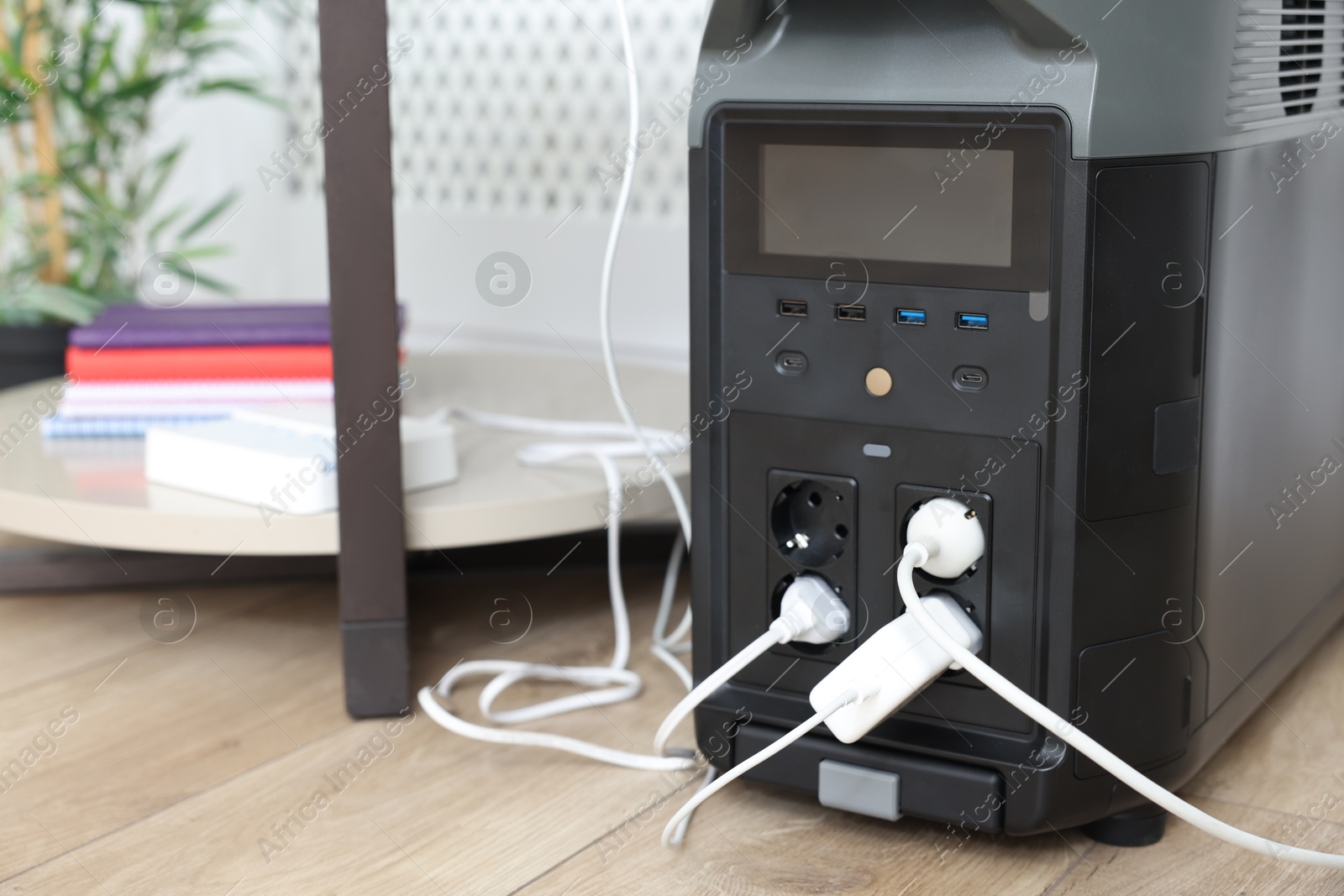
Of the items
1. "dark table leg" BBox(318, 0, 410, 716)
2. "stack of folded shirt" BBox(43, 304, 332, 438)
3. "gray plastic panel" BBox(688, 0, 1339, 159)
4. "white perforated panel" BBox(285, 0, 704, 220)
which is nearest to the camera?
"gray plastic panel" BBox(688, 0, 1339, 159)

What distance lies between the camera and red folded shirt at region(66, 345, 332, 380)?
0.86m

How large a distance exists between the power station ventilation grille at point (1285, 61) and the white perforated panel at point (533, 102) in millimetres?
600

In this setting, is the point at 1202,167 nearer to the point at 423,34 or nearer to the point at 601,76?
the point at 601,76

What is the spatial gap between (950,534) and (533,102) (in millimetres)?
871

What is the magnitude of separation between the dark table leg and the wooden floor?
0.04 meters

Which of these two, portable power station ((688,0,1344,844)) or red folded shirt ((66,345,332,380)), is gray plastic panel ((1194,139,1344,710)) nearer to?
portable power station ((688,0,1344,844))

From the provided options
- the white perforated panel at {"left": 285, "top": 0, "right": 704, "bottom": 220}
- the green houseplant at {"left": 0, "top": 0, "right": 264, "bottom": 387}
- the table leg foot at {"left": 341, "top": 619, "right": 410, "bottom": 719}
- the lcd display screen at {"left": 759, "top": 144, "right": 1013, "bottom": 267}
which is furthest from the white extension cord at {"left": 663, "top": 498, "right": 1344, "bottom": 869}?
the green houseplant at {"left": 0, "top": 0, "right": 264, "bottom": 387}

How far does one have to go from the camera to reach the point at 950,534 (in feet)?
1.67

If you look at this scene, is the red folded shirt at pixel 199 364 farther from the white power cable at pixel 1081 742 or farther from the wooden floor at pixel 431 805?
the white power cable at pixel 1081 742

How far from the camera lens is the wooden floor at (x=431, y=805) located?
1.73ft

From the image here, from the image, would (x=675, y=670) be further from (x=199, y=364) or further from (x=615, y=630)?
(x=199, y=364)

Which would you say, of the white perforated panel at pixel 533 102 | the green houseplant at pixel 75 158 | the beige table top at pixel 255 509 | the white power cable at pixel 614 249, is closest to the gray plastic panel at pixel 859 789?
the white power cable at pixel 614 249

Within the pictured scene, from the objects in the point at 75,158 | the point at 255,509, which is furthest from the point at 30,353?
the point at 255,509

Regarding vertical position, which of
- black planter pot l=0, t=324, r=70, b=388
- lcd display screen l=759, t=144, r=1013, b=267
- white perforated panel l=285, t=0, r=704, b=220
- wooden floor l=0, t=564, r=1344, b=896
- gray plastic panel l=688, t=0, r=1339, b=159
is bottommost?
wooden floor l=0, t=564, r=1344, b=896
